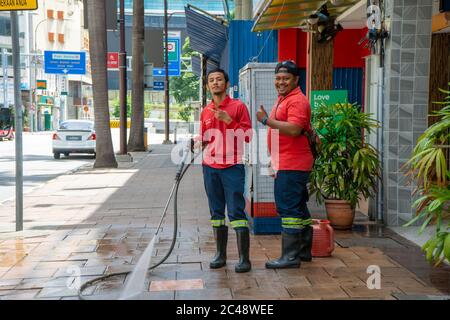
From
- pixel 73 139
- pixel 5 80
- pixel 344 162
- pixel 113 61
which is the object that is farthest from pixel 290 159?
pixel 5 80

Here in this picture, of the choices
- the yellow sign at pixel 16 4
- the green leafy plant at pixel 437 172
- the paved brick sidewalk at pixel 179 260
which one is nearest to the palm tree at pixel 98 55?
the paved brick sidewalk at pixel 179 260

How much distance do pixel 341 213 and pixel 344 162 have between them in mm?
630

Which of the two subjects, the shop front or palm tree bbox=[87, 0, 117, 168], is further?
palm tree bbox=[87, 0, 117, 168]

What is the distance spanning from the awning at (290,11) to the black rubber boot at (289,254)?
5.27 meters

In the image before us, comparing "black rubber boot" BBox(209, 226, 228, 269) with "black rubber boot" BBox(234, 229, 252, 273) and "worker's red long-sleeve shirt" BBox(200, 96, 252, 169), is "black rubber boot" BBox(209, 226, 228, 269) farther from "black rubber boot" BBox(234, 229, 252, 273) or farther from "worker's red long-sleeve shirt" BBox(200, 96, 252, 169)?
"worker's red long-sleeve shirt" BBox(200, 96, 252, 169)

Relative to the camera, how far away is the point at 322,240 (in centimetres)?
610

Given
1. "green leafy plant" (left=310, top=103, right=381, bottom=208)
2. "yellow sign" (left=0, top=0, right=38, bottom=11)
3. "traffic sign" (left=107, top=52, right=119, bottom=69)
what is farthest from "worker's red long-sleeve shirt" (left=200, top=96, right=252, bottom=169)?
"traffic sign" (left=107, top=52, right=119, bottom=69)

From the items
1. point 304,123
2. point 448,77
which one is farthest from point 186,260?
point 448,77

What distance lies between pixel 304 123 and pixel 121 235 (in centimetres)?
317

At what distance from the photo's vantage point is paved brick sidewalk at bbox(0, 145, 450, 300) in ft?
16.4

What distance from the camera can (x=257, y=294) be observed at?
487 centimetres

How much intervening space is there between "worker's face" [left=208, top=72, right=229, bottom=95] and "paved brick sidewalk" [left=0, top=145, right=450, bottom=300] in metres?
1.62

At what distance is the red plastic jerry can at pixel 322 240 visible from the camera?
6.09 metres
